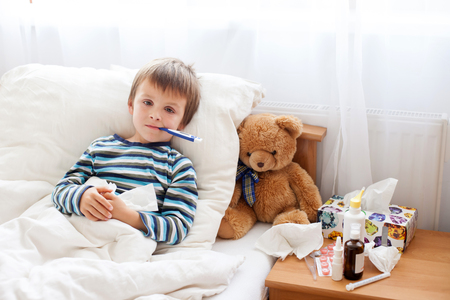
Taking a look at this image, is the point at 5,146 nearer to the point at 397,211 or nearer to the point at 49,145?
the point at 49,145

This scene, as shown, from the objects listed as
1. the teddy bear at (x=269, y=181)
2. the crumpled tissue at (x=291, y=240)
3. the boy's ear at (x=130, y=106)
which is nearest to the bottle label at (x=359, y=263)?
the crumpled tissue at (x=291, y=240)

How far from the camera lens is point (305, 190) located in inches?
52.8

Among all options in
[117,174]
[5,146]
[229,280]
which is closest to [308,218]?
[229,280]

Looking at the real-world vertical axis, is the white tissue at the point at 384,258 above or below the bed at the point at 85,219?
below

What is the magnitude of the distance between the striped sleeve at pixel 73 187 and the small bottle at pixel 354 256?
26.1 inches

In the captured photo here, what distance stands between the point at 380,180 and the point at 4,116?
3.99 ft

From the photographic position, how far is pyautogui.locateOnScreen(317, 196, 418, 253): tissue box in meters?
1.15

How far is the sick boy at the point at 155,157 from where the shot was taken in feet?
3.56

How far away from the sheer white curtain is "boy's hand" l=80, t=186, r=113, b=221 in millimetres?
712

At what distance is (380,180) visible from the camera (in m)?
1.39

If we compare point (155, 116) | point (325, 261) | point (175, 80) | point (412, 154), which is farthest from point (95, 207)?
point (412, 154)

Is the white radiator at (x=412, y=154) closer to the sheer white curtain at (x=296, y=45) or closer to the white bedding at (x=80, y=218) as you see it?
the sheer white curtain at (x=296, y=45)

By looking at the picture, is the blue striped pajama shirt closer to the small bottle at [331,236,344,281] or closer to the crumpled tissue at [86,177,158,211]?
the crumpled tissue at [86,177,158,211]

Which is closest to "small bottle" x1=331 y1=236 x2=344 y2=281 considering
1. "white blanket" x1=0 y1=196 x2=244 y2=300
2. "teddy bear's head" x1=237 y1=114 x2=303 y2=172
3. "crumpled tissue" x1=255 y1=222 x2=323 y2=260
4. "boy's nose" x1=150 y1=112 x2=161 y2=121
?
"crumpled tissue" x1=255 y1=222 x2=323 y2=260
